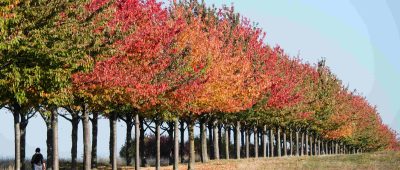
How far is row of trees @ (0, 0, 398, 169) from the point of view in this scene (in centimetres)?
2278

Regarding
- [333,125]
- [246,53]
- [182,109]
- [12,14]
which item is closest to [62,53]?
[12,14]

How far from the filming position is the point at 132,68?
3366 cm

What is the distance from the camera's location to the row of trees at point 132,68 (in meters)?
22.8

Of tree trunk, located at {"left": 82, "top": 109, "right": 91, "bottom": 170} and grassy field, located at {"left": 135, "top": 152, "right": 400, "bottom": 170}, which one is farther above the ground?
tree trunk, located at {"left": 82, "top": 109, "right": 91, "bottom": 170}

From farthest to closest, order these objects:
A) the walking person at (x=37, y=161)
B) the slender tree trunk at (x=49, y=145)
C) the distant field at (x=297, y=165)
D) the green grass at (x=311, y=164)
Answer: the green grass at (x=311, y=164) → the distant field at (x=297, y=165) → the slender tree trunk at (x=49, y=145) → the walking person at (x=37, y=161)

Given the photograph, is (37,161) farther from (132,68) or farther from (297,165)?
(297,165)

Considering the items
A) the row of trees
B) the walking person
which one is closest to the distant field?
the row of trees

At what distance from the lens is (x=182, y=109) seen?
140 feet

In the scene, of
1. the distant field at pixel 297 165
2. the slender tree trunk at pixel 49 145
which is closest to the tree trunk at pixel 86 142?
the slender tree trunk at pixel 49 145

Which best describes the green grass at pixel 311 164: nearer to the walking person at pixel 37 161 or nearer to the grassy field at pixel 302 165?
the grassy field at pixel 302 165

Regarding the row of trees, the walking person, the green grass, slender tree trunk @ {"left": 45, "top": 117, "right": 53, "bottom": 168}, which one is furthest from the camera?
the green grass

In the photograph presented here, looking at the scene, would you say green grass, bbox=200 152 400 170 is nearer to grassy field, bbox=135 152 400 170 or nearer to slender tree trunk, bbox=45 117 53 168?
grassy field, bbox=135 152 400 170

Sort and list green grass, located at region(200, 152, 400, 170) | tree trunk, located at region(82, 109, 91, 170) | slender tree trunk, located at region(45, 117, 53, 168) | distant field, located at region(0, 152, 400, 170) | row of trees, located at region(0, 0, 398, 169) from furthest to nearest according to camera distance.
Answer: green grass, located at region(200, 152, 400, 170)
distant field, located at region(0, 152, 400, 170)
slender tree trunk, located at region(45, 117, 53, 168)
tree trunk, located at region(82, 109, 91, 170)
row of trees, located at region(0, 0, 398, 169)

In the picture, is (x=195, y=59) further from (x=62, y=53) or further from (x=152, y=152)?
(x=152, y=152)
